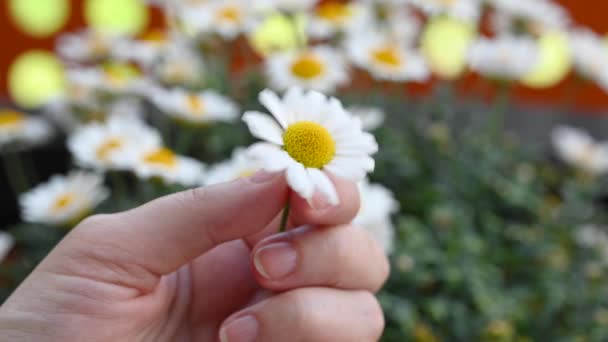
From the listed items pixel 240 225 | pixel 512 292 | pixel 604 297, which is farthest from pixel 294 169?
pixel 604 297

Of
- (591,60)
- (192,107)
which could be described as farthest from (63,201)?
(591,60)

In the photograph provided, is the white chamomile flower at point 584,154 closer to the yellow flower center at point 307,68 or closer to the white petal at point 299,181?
the yellow flower center at point 307,68

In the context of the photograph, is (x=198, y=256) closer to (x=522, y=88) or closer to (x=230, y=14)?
(x=230, y=14)

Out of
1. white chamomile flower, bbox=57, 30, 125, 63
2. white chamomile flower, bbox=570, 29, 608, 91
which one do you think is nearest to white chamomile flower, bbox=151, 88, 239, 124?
white chamomile flower, bbox=57, 30, 125, 63

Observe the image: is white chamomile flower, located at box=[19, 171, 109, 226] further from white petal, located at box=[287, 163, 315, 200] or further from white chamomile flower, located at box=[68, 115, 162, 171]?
white petal, located at box=[287, 163, 315, 200]

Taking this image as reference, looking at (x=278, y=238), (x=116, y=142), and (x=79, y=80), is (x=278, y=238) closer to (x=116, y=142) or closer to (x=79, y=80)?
(x=116, y=142)
